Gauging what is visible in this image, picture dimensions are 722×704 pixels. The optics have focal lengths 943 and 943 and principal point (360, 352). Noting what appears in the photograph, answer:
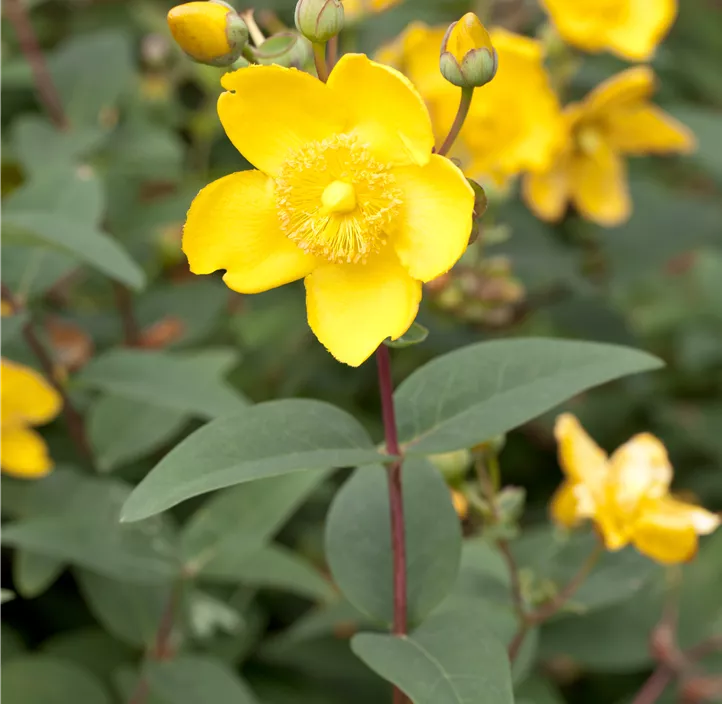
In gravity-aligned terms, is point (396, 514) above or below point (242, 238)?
below

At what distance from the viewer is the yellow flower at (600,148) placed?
1461mm

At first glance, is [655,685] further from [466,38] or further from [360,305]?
[466,38]

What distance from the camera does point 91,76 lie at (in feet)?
5.52

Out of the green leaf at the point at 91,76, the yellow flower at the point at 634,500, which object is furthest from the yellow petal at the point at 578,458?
the green leaf at the point at 91,76

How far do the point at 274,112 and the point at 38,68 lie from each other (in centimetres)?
108

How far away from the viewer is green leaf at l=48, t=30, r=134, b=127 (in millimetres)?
1664

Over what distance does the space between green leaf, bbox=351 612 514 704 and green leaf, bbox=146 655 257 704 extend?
31cm

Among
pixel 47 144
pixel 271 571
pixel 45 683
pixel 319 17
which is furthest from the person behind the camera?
pixel 47 144

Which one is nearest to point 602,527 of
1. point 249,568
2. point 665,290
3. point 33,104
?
point 249,568

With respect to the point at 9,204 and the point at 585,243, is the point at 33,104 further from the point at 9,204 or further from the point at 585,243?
the point at 585,243

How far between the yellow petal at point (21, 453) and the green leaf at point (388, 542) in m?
0.36

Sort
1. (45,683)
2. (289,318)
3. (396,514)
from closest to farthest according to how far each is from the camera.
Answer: (396,514), (45,683), (289,318)

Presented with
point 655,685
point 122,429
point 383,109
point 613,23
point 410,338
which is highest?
point 383,109

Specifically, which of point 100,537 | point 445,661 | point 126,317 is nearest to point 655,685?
point 445,661
